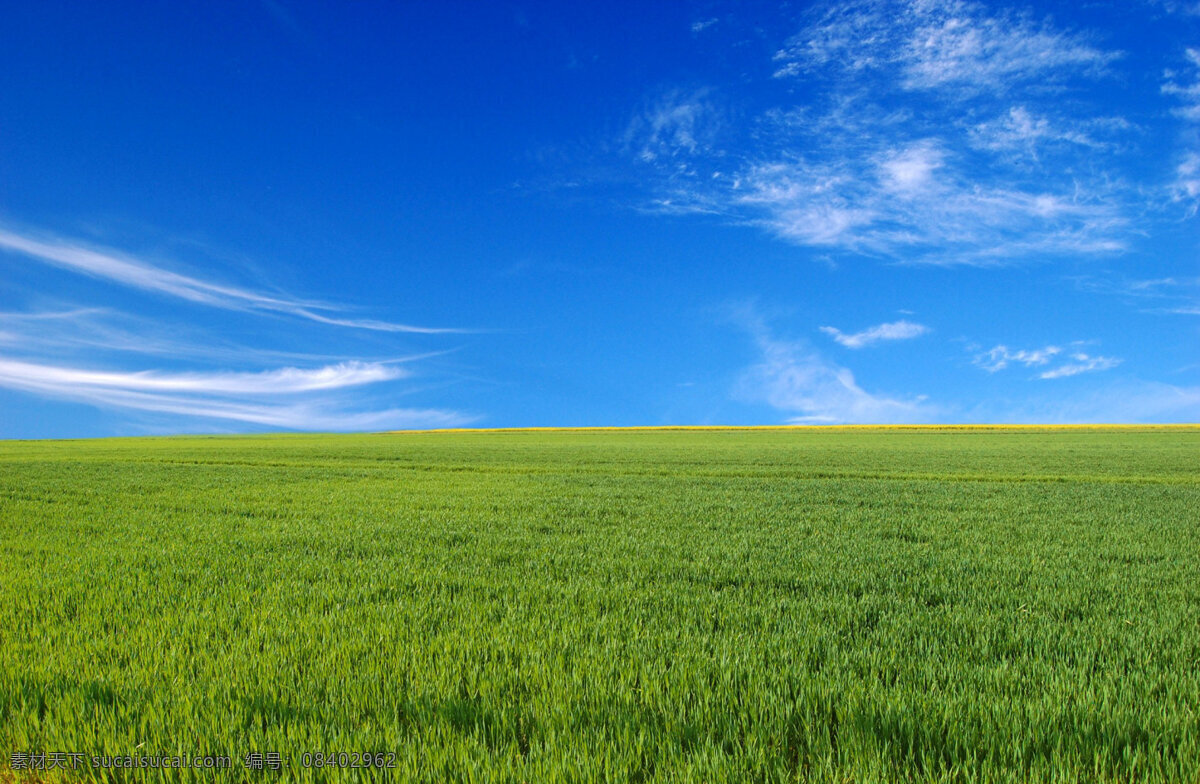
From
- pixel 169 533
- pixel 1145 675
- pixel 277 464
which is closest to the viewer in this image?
pixel 1145 675

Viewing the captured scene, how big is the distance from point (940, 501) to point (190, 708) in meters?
16.3

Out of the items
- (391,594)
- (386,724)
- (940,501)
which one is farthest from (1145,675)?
(940,501)

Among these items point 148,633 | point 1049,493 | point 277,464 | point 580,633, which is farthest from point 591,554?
point 277,464

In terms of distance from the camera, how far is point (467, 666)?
15.0 ft

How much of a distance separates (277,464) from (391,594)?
27813 mm

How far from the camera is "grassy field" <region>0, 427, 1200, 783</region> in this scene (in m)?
3.46

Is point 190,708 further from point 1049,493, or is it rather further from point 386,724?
point 1049,493

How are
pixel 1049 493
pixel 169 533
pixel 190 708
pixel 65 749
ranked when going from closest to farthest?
1. pixel 65 749
2. pixel 190 708
3. pixel 169 533
4. pixel 1049 493

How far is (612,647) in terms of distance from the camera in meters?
4.89

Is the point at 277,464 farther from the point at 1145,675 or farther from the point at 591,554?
the point at 1145,675

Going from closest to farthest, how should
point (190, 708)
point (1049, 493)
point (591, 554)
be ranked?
point (190, 708), point (591, 554), point (1049, 493)

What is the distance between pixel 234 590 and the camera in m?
7.07

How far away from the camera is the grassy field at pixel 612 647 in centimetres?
346

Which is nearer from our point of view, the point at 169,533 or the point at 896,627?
the point at 896,627
